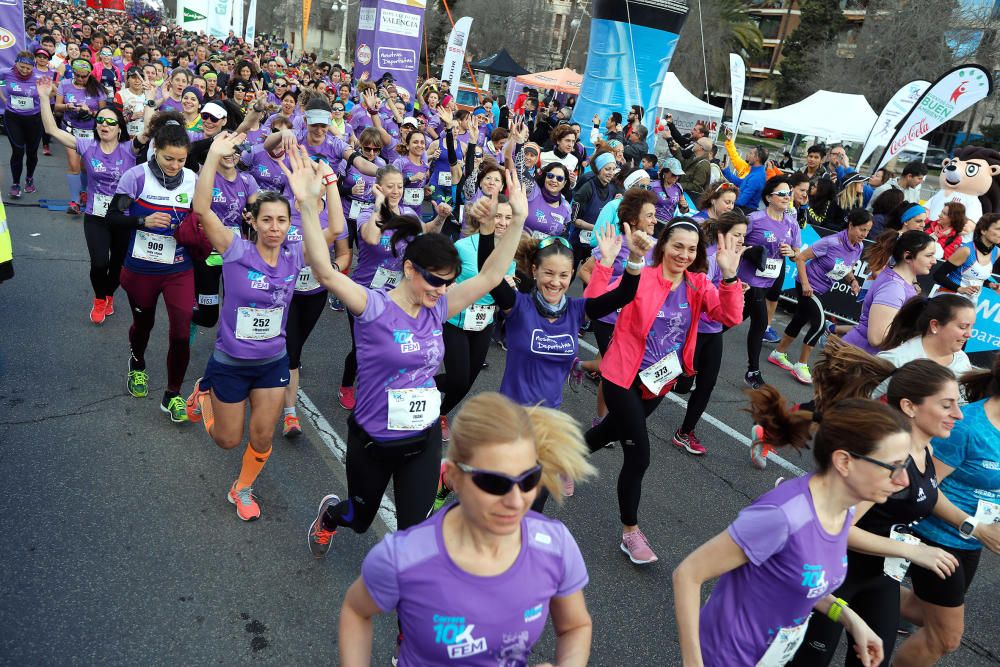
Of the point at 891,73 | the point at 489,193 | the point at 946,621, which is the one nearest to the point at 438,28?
the point at 891,73

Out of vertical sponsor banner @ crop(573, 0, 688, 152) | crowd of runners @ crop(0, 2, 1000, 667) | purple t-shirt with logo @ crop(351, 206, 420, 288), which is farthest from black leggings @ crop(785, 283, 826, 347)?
vertical sponsor banner @ crop(573, 0, 688, 152)

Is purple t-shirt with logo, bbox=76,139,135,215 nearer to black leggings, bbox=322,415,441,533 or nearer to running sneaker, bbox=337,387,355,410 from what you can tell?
running sneaker, bbox=337,387,355,410

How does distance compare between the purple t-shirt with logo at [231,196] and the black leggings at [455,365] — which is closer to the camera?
the black leggings at [455,365]

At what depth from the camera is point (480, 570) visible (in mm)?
1874

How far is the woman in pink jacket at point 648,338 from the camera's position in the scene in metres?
4.11

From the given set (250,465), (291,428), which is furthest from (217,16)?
(250,465)

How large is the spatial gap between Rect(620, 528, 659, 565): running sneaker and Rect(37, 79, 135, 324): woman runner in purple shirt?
15.6 feet

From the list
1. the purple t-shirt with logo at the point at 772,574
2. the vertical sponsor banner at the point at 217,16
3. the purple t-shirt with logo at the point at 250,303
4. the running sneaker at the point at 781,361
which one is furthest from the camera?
the vertical sponsor banner at the point at 217,16

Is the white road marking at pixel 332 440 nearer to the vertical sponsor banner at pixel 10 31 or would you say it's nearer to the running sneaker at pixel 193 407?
the running sneaker at pixel 193 407

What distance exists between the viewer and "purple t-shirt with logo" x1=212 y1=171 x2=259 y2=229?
18.9 ft

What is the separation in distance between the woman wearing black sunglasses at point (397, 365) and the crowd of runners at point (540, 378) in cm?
1

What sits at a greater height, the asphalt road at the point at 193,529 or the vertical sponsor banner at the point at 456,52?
the vertical sponsor banner at the point at 456,52

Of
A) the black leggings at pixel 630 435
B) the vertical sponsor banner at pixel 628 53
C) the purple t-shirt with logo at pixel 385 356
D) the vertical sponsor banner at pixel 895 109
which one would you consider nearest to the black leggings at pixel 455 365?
the black leggings at pixel 630 435

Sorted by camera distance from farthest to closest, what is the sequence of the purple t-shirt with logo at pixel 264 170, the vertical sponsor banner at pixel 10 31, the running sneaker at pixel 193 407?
the vertical sponsor banner at pixel 10 31 < the purple t-shirt with logo at pixel 264 170 < the running sneaker at pixel 193 407
